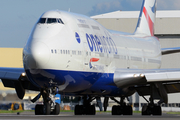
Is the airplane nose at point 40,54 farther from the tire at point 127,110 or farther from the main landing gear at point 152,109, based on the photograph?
the tire at point 127,110

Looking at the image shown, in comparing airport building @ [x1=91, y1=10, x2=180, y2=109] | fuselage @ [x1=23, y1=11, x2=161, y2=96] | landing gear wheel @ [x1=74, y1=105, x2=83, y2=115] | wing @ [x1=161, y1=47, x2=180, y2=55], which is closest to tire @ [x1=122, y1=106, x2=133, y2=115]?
landing gear wheel @ [x1=74, y1=105, x2=83, y2=115]

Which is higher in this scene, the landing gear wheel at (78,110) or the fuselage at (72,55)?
the fuselage at (72,55)

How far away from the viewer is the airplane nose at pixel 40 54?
20.1 m

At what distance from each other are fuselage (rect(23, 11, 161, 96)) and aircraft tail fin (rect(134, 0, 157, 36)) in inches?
423

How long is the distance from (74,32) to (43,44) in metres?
2.69

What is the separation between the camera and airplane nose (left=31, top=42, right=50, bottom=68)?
65.9ft

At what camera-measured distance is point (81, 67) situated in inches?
885

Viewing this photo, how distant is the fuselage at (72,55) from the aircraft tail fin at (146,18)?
10744 mm

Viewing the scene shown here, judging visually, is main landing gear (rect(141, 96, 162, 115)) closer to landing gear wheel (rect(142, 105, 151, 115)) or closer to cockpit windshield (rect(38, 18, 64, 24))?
landing gear wheel (rect(142, 105, 151, 115))

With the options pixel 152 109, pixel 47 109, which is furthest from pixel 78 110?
pixel 47 109

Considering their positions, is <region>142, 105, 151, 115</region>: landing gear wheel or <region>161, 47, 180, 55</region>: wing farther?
<region>161, 47, 180, 55</region>: wing

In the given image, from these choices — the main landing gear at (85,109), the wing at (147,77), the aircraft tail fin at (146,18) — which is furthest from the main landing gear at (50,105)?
the aircraft tail fin at (146,18)

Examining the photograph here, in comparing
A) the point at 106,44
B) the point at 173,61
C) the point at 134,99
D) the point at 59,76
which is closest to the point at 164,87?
the point at 106,44

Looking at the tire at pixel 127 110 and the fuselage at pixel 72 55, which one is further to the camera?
the tire at pixel 127 110
